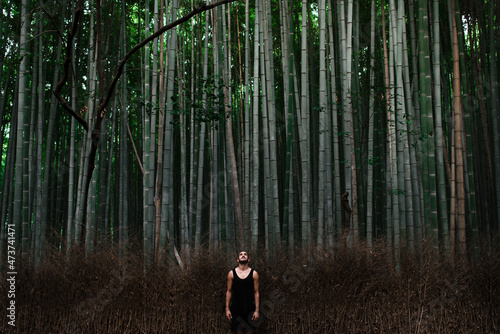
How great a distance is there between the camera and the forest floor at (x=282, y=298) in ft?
11.6

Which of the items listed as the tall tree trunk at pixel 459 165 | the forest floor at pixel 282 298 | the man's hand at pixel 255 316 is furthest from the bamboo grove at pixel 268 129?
the man's hand at pixel 255 316

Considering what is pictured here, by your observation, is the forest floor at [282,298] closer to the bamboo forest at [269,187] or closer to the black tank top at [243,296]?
the bamboo forest at [269,187]

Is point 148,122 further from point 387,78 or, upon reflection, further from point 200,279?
point 387,78

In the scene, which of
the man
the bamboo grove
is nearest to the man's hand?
the man

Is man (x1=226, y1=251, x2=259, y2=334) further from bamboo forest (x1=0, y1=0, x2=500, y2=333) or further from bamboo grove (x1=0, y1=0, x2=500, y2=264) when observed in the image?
bamboo grove (x1=0, y1=0, x2=500, y2=264)

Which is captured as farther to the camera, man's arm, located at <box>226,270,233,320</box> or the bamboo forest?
the bamboo forest

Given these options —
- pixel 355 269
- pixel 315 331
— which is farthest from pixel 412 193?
pixel 315 331

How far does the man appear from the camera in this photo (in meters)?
3.28

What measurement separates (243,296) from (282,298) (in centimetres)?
51

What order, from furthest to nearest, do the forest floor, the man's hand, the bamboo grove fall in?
the bamboo grove
the forest floor
the man's hand

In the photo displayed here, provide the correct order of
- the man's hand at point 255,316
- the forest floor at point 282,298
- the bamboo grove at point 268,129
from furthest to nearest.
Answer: the bamboo grove at point 268,129 → the forest floor at point 282,298 → the man's hand at point 255,316

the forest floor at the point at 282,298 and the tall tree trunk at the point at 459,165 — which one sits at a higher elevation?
the tall tree trunk at the point at 459,165

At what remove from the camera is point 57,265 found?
12.0 ft

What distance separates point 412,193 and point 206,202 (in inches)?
176
